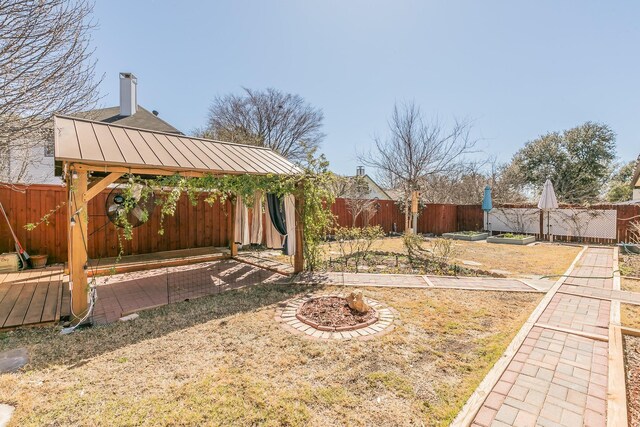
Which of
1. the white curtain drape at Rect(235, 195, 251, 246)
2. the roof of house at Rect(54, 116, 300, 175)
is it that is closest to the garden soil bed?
the roof of house at Rect(54, 116, 300, 175)

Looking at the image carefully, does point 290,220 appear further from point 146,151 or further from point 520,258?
point 520,258

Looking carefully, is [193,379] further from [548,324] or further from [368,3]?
[368,3]

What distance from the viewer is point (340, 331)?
3666 mm

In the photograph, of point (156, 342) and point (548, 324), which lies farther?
point (548, 324)

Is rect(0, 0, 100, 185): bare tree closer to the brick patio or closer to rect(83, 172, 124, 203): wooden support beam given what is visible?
rect(83, 172, 124, 203): wooden support beam

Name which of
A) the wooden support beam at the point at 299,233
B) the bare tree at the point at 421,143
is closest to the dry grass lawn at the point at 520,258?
the wooden support beam at the point at 299,233

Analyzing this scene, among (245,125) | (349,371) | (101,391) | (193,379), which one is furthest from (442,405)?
(245,125)

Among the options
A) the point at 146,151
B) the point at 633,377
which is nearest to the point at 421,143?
the point at 146,151

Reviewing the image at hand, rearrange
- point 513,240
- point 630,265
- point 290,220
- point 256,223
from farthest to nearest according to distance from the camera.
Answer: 1. point 513,240
2. point 630,265
3. point 256,223
4. point 290,220

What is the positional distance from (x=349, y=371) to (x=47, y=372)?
9.33 feet

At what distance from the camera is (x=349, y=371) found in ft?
9.18

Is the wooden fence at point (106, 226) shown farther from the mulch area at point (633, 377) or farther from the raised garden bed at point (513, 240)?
the mulch area at point (633, 377)

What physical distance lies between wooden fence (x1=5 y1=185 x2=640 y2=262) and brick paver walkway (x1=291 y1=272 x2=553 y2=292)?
2029 millimetres

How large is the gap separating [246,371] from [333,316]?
1.55 meters
